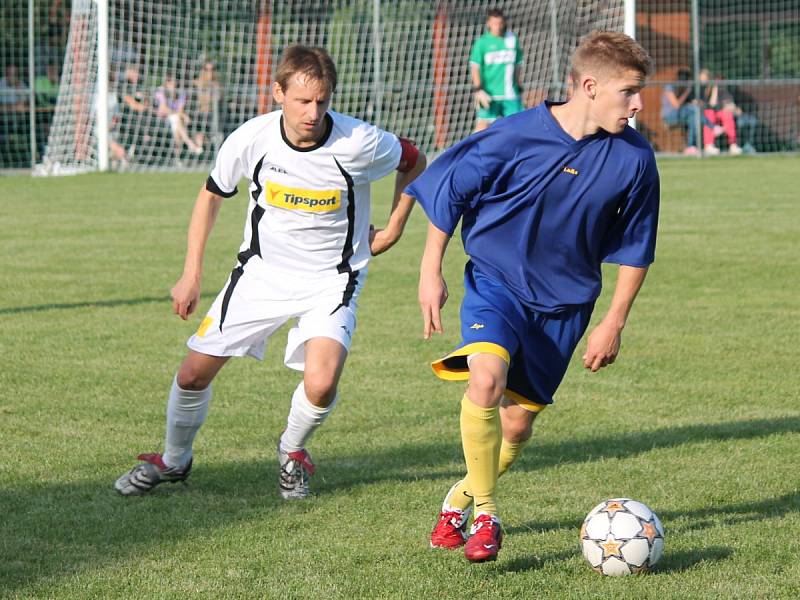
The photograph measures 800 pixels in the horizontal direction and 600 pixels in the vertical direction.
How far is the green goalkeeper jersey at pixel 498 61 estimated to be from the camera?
17.5m

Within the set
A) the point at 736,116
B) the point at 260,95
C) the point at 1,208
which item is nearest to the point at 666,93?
the point at 736,116

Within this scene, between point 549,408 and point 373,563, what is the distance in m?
2.44

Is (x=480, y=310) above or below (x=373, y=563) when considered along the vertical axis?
above

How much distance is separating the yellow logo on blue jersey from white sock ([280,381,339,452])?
2.27 feet

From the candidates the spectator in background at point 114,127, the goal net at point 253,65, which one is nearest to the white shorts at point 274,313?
the goal net at point 253,65

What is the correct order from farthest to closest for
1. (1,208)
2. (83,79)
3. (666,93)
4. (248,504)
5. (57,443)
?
(666,93), (83,79), (1,208), (57,443), (248,504)

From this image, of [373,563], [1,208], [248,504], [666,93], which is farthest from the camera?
[666,93]

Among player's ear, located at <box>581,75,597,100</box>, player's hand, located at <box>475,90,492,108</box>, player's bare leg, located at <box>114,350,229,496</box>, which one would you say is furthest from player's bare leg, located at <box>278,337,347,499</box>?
player's hand, located at <box>475,90,492,108</box>

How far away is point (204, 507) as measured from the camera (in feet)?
15.8

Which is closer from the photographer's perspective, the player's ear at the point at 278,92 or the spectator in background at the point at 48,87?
the player's ear at the point at 278,92

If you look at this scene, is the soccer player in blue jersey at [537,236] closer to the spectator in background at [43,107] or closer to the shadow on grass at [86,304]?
the shadow on grass at [86,304]

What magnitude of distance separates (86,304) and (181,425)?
14.8ft

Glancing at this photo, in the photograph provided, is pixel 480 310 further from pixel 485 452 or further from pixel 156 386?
pixel 156 386

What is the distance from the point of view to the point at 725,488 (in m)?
5.03
